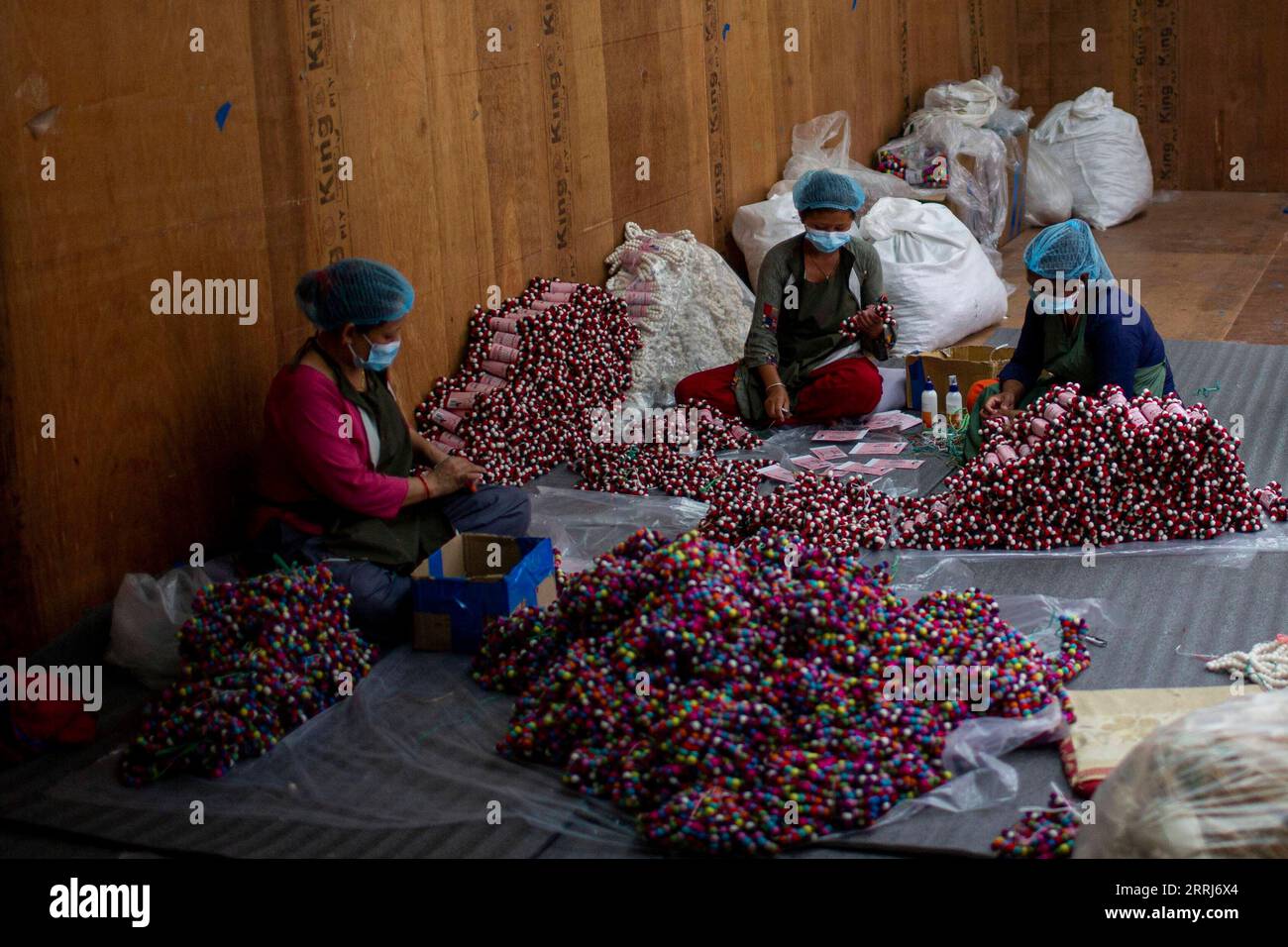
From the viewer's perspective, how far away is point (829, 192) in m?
4.80

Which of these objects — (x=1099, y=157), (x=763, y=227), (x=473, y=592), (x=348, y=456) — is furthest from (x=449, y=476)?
(x=1099, y=157)

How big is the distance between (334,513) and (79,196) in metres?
0.95

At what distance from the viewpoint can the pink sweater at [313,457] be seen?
11.5ft

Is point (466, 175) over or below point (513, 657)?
over

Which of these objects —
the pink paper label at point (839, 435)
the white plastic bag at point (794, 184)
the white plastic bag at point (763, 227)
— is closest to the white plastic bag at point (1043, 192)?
the white plastic bag at point (794, 184)

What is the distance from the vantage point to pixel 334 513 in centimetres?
362

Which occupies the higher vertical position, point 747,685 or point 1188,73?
point 1188,73

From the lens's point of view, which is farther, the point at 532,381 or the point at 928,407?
the point at 928,407

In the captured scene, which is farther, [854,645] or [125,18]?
[125,18]

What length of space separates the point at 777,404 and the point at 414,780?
2.31 meters

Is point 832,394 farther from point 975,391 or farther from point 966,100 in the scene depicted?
point 966,100
